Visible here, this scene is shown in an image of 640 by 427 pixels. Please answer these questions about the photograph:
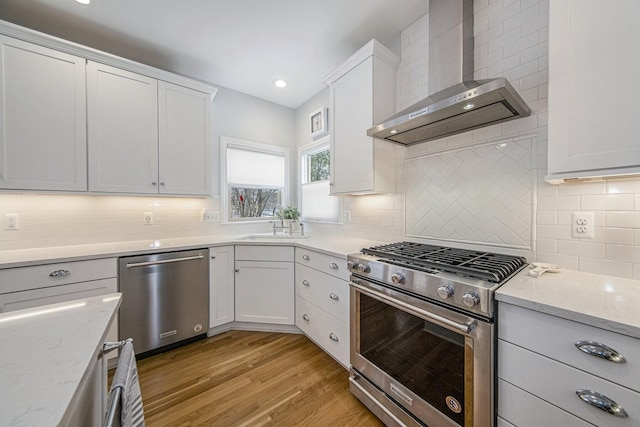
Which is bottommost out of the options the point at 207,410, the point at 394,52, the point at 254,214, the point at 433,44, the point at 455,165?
the point at 207,410

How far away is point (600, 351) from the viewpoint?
2.62 feet

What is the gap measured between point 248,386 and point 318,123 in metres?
2.68

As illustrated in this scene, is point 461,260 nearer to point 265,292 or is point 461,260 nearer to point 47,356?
point 47,356

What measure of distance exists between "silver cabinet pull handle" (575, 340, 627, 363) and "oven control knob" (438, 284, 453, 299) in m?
0.41

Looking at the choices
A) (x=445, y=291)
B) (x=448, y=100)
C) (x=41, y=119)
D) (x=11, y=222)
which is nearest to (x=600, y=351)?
(x=445, y=291)

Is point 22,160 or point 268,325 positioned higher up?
point 22,160

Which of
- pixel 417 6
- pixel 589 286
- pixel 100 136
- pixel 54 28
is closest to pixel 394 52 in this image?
pixel 417 6

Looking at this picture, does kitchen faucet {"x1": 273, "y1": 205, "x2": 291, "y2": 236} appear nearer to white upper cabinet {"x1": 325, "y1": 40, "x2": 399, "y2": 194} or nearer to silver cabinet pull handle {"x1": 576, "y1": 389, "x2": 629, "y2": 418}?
white upper cabinet {"x1": 325, "y1": 40, "x2": 399, "y2": 194}

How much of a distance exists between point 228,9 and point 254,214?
214 centimetres

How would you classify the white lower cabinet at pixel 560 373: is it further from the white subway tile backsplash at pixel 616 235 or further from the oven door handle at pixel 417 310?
the white subway tile backsplash at pixel 616 235

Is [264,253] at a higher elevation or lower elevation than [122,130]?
lower

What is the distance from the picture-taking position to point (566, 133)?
3.62ft

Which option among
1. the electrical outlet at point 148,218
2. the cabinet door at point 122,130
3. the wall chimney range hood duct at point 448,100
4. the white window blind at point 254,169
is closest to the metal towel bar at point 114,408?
the wall chimney range hood duct at point 448,100

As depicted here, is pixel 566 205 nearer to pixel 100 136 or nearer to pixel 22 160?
pixel 100 136
